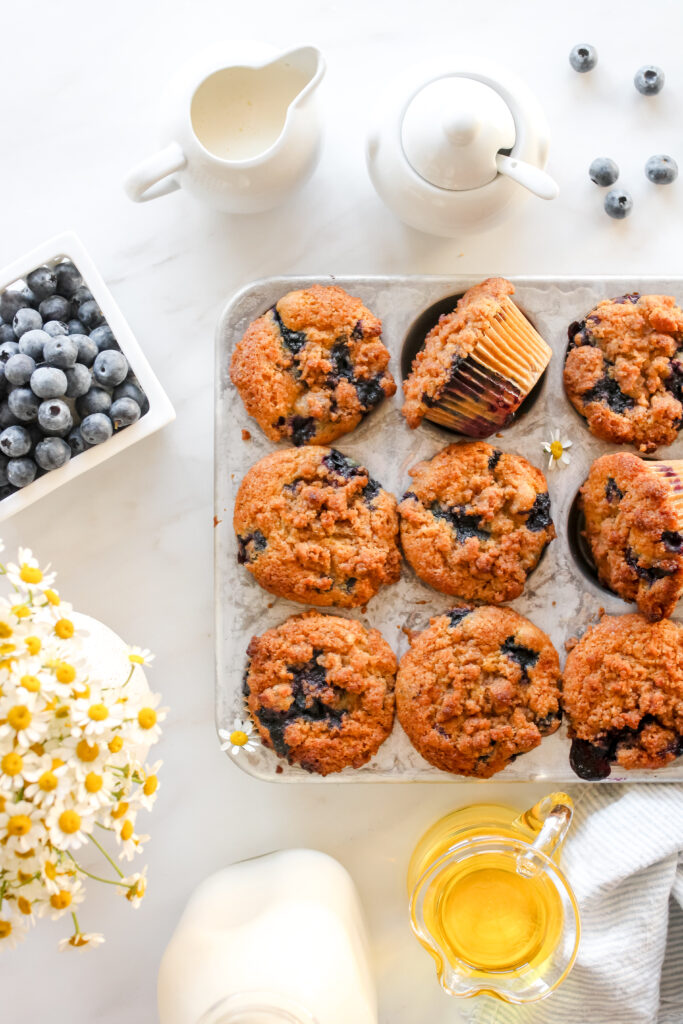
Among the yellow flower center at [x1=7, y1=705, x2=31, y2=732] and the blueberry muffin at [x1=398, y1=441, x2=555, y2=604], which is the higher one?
the yellow flower center at [x1=7, y1=705, x2=31, y2=732]

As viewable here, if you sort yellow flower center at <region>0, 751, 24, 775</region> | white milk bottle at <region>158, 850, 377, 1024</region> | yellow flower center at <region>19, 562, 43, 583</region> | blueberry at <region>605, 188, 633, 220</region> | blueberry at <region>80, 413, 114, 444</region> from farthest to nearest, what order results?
blueberry at <region>605, 188, 633, 220</region>
blueberry at <region>80, 413, 114, 444</region>
white milk bottle at <region>158, 850, 377, 1024</region>
yellow flower center at <region>19, 562, 43, 583</region>
yellow flower center at <region>0, 751, 24, 775</region>

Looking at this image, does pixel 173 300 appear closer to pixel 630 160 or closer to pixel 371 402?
pixel 371 402

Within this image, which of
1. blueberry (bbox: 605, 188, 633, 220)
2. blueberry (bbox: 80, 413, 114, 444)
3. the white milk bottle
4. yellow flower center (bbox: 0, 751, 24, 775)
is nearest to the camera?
yellow flower center (bbox: 0, 751, 24, 775)

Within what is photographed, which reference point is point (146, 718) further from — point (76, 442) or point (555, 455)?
point (555, 455)

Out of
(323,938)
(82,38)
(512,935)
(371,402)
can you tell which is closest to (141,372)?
(371,402)

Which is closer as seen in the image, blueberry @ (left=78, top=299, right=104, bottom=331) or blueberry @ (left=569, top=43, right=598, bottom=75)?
blueberry @ (left=78, top=299, right=104, bottom=331)

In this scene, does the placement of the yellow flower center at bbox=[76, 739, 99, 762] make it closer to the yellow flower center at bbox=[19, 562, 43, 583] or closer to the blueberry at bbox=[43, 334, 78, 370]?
the yellow flower center at bbox=[19, 562, 43, 583]

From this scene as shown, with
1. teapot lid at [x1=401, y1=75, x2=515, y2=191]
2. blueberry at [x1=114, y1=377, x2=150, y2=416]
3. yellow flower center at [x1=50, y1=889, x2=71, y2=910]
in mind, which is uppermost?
teapot lid at [x1=401, y1=75, x2=515, y2=191]

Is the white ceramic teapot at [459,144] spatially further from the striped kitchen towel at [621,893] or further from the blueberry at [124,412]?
the striped kitchen towel at [621,893]

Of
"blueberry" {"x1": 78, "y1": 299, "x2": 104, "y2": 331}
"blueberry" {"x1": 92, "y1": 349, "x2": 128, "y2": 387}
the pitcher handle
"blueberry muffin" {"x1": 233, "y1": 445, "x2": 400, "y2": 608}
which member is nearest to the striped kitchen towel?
"blueberry muffin" {"x1": 233, "y1": 445, "x2": 400, "y2": 608}

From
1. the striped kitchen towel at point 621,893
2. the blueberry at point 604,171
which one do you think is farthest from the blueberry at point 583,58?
the striped kitchen towel at point 621,893
